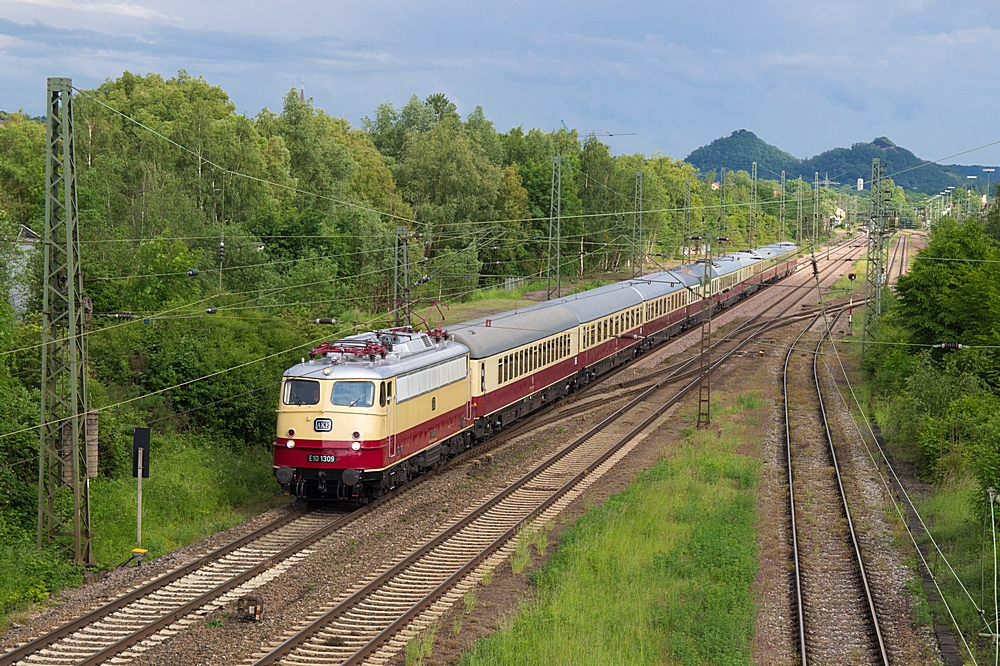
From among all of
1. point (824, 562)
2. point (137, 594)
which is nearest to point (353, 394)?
point (137, 594)

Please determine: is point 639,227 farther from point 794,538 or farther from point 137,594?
point 137,594

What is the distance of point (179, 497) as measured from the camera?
79.3ft

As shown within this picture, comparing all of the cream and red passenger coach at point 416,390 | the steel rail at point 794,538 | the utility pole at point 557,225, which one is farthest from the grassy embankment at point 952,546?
the utility pole at point 557,225

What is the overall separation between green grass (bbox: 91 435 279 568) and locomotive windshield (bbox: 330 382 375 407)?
361 cm

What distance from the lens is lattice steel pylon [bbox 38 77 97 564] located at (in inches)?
734

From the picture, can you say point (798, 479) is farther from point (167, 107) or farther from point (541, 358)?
point (167, 107)

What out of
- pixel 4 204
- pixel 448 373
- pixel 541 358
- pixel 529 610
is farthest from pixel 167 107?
pixel 529 610

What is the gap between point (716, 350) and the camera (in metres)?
54.2

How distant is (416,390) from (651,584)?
28.5 ft

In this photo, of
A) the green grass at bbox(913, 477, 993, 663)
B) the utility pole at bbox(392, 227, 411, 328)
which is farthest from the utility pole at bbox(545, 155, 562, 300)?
the green grass at bbox(913, 477, 993, 663)

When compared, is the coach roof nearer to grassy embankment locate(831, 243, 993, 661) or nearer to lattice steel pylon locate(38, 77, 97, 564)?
grassy embankment locate(831, 243, 993, 661)

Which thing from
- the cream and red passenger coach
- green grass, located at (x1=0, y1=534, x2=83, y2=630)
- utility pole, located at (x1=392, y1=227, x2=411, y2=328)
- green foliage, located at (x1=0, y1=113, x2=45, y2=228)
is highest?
green foliage, located at (x1=0, y1=113, x2=45, y2=228)

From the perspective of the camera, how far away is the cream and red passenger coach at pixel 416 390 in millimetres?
23328

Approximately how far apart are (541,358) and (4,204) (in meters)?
37.9
